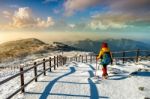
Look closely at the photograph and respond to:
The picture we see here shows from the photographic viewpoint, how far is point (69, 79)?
14.4 m

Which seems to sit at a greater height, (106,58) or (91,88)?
(106,58)

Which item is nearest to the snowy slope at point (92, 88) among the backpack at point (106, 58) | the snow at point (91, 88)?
the snow at point (91, 88)

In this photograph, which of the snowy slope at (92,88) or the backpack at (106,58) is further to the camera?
the backpack at (106,58)

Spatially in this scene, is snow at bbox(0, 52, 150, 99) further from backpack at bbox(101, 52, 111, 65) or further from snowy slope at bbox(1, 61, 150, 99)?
backpack at bbox(101, 52, 111, 65)

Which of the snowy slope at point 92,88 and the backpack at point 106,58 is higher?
the backpack at point 106,58

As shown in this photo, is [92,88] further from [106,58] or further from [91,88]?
[106,58]

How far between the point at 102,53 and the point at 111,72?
227 cm

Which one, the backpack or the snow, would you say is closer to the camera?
the snow

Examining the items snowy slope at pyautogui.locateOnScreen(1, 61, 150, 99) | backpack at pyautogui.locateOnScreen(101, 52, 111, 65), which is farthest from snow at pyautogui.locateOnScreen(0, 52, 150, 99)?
backpack at pyautogui.locateOnScreen(101, 52, 111, 65)

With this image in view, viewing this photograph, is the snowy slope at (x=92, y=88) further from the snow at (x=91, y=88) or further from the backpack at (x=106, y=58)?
the backpack at (x=106, y=58)

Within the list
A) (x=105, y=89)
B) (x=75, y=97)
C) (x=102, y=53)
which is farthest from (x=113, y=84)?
(x=75, y=97)

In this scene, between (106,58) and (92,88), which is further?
(106,58)

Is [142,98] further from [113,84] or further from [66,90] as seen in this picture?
[66,90]

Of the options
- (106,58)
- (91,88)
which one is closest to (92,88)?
(91,88)
